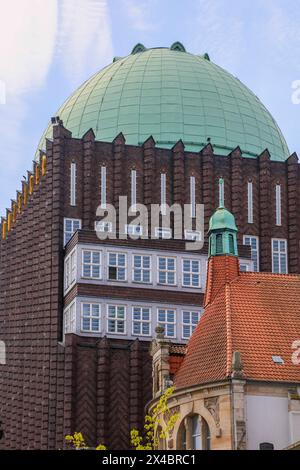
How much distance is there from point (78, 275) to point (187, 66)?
104 ft

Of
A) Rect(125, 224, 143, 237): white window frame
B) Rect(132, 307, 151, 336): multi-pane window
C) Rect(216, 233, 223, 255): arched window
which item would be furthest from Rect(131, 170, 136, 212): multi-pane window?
Rect(216, 233, 223, 255): arched window

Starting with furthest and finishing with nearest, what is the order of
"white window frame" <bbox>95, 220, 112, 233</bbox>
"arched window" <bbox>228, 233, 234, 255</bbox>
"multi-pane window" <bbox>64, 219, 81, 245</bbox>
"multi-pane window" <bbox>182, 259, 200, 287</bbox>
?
1. "multi-pane window" <bbox>64, 219, 81, 245</bbox>
2. "white window frame" <bbox>95, 220, 112, 233</bbox>
3. "multi-pane window" <bbox>182, 259, 200, 287</bbox>
4. "arched window" <bbox>228, 233, 234, 255</bbox>

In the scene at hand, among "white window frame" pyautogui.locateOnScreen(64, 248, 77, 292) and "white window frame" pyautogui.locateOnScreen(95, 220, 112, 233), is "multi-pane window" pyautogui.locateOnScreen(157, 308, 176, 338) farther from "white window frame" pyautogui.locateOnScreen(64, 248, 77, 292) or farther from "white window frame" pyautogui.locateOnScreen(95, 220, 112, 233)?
"white window frame" pyautogui.locateOnScreen(95, 220, 112, 233)

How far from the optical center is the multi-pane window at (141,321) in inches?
3787

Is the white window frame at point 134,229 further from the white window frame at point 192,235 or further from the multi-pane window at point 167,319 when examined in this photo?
the multi-pane window at point 167,319

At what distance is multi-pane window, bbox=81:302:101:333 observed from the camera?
95.1 meters

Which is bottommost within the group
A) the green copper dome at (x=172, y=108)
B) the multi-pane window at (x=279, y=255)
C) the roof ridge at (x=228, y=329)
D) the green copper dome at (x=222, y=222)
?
the roof ridge at (x=228, y=329)

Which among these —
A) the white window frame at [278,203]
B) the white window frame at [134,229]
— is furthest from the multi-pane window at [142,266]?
the white window frame at [278,203]

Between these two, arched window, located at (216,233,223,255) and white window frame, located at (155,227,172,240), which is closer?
arched window, located at (216,233,223,255)

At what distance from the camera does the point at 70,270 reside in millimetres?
97562

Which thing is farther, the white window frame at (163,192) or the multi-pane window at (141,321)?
the white window frame at (163,192)

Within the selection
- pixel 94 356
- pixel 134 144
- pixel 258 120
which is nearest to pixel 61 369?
pixel 94 356

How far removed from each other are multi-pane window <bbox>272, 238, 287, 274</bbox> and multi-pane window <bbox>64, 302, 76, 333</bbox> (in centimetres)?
1794

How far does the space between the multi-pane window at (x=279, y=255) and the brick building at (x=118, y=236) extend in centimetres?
10
